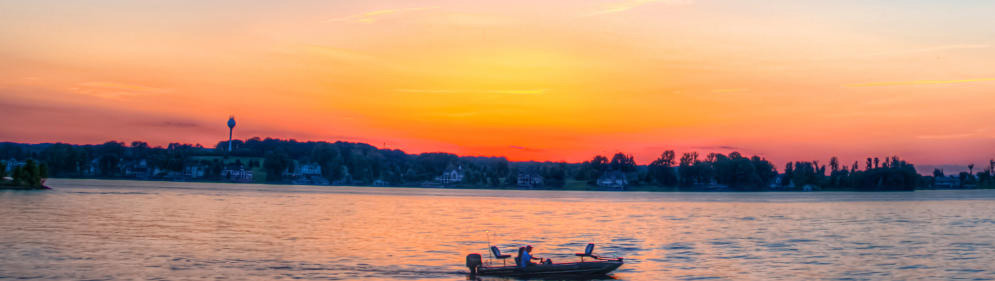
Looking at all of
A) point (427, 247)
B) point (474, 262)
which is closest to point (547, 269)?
point (474, 262)

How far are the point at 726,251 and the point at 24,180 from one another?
162288mm

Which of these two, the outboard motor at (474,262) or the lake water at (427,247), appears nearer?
the outboard motor at (474,262)

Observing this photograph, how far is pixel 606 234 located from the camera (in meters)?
75.9

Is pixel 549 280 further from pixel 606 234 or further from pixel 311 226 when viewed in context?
pixel 311 226

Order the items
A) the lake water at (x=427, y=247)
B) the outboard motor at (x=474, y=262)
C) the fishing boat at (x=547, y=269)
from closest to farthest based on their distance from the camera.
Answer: the fishing boat at (x=547, y=269)
the outboard motor at (x=474, y=262)
the lake water at (x=427, y=247)

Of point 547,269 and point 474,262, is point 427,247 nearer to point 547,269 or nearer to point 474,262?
point 474,262

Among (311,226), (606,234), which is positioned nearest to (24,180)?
(311,226)

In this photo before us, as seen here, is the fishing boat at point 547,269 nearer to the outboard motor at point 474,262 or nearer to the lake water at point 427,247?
the outboard motor at point 474,262

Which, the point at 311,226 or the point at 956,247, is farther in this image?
the point at 311,226

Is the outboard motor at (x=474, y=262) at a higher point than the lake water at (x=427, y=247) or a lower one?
higher

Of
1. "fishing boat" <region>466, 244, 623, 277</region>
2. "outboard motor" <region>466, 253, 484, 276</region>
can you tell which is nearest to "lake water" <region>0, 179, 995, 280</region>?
"outboard motor" <region>466, 253, 484, 276</region>

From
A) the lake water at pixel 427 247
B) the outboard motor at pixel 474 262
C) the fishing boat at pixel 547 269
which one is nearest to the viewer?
the fishing boat at pixel 547 269

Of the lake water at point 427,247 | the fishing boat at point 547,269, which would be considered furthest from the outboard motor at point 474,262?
the lake water at point 427,247

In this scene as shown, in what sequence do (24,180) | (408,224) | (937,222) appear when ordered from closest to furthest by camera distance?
(408,224)
(937,222)
(24,180)
